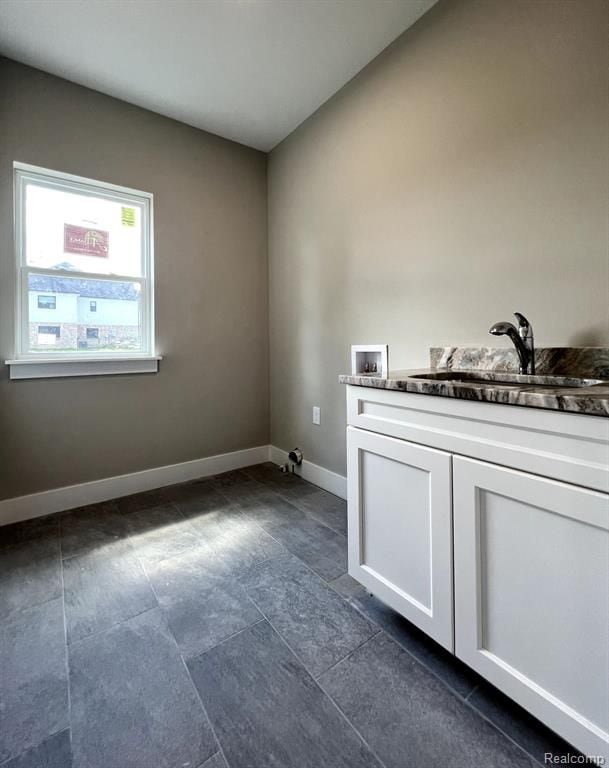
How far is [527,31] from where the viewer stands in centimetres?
130

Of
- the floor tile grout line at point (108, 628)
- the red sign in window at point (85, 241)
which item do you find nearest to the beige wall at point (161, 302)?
the red sign in window at point (85, 241)

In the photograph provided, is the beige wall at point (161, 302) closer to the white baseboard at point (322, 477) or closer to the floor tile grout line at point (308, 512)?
the white baseboard at point (322, 477)

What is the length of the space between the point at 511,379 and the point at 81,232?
8.22ft

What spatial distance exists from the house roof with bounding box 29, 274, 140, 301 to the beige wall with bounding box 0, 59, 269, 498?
0.14 meters

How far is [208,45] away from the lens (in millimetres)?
1817

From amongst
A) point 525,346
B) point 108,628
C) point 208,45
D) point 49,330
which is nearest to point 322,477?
point 108,628

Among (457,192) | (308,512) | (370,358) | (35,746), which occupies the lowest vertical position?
(35,746)

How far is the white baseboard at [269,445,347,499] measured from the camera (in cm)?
227

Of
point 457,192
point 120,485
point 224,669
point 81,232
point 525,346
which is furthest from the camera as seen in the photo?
point 120,485

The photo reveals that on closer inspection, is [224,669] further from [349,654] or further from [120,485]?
[120,485]

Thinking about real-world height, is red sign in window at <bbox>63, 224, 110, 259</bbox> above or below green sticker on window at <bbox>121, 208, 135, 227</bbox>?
below

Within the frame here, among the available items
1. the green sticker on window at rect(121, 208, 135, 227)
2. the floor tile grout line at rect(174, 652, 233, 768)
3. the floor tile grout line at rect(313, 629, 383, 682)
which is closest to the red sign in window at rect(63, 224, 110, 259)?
the green sticker on window at rect(121, 208, 135, 227)

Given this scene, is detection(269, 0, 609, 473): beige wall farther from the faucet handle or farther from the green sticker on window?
the green sticker on window

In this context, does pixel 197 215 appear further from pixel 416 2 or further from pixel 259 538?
pixel 259 538
